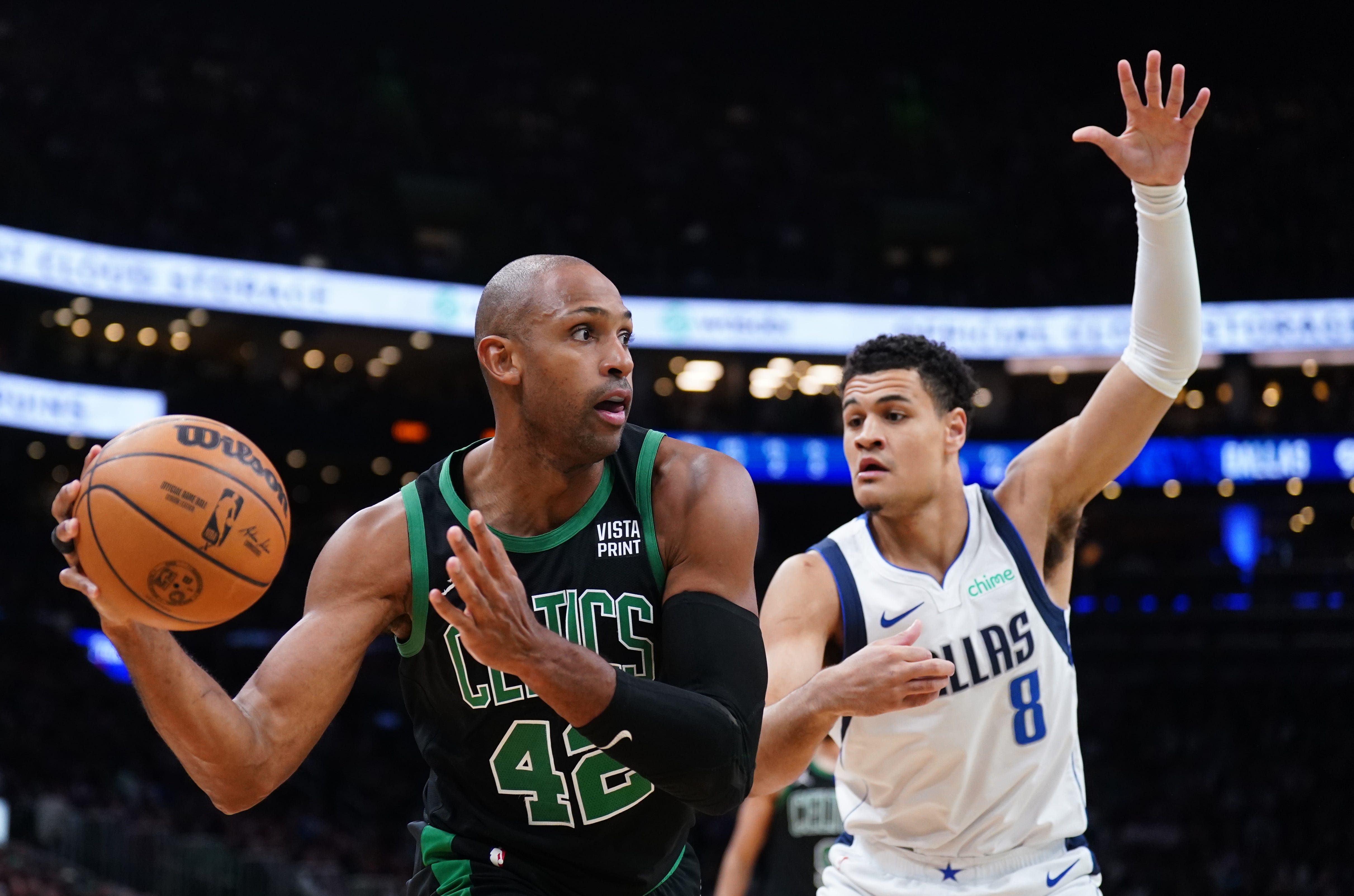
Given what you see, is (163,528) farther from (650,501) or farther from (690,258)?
(690,258)

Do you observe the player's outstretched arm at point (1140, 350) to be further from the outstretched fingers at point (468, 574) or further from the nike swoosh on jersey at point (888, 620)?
the outstretched fingers at point (468, 574)

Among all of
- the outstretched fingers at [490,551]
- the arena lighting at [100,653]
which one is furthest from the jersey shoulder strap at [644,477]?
the arena lighting at [100,653]

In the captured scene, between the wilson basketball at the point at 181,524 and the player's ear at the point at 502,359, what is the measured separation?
624mm

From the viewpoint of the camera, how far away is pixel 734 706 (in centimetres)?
313

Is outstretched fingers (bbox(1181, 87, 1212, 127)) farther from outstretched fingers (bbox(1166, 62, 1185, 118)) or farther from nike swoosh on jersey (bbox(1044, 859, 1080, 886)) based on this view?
nike swoosh on jersey (bbox(1044, 859, 1080, 886))

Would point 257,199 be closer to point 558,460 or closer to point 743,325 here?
point 743,325

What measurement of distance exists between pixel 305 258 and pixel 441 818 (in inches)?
952

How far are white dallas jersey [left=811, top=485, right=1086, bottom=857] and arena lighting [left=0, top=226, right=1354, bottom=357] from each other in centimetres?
2090

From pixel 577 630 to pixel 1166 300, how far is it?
241cm

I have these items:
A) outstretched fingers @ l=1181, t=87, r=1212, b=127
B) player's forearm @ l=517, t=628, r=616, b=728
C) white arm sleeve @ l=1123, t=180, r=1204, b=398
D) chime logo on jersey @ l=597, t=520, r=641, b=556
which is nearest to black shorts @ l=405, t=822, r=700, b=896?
player's forearm @ l=517, t=628, r=616, b=728

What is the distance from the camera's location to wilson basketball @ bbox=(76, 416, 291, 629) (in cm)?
309

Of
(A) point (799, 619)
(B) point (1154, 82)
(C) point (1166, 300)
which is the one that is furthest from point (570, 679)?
(B) point (1154, 82)

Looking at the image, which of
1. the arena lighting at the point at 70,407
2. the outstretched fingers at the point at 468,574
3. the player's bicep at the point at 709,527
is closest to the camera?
the outstretched fingers at the point at 468,574

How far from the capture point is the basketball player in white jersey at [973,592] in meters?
4.26
